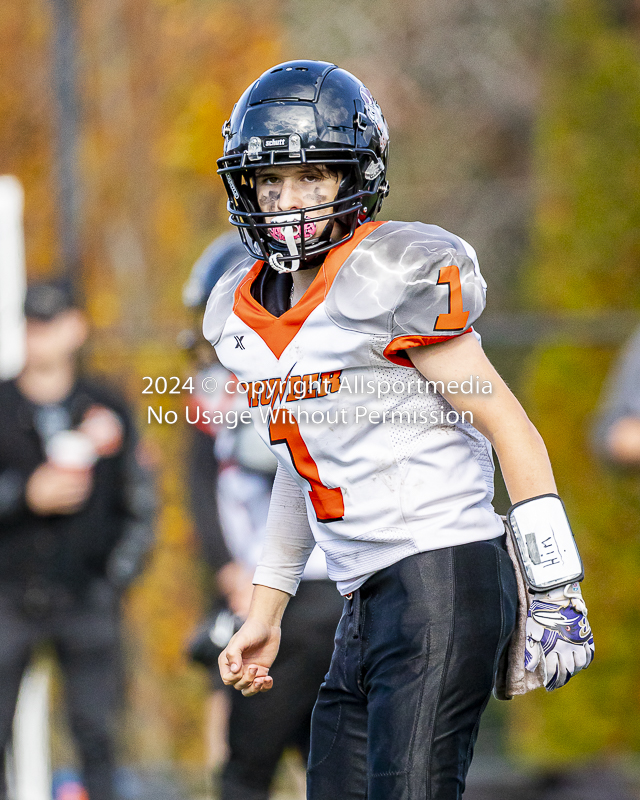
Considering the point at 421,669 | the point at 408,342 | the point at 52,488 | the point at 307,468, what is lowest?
the point at 421,669

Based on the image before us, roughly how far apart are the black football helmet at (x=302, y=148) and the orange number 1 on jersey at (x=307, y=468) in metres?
0.29

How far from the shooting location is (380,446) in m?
1.91

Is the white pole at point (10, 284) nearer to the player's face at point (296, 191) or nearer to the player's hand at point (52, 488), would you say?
the player's hand at point (52, 488)

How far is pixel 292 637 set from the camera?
3.07 metres

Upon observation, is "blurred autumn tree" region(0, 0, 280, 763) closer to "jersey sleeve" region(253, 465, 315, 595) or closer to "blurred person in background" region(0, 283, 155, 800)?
"blurred person in background" region(0, 283, 155, 800)

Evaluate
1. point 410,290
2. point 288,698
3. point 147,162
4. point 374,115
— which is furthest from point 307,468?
point 147,162

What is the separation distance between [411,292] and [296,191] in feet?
1.10

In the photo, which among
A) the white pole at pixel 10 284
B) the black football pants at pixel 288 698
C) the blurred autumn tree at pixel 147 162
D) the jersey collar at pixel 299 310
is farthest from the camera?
the blurred autumn tree at pixel 147 162

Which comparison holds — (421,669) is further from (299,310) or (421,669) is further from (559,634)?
(299,310)

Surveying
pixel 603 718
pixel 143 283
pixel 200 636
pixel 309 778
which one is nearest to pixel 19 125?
pixel 143 283

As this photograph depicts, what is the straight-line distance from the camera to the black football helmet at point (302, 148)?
195 centimetres

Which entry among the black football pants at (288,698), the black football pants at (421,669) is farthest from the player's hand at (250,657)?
the black football pants at (288,698)

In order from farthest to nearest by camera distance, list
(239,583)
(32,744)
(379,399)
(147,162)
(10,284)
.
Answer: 1. (147,162)
2. (10,284)
3. (32,744)
4. (239,583)
5. (379,399)

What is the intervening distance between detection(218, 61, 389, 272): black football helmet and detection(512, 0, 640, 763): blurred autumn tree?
10.9 ft
